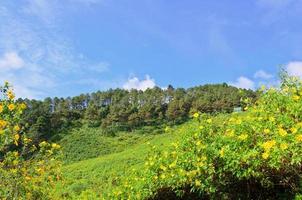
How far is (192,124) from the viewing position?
7.69 m

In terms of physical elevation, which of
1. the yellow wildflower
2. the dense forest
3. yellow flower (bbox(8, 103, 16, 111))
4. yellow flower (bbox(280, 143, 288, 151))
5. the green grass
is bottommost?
yellow flower (bbox(280, 143, 288, 151))

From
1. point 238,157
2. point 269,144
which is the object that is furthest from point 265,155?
point 238,157

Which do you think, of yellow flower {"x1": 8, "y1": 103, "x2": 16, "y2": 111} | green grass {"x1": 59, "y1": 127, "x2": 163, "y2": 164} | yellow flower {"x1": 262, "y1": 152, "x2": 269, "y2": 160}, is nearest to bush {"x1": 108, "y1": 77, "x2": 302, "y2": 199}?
yellow flower {"x1": 262, "y1": 152, "x2": 269, "y2": 160}

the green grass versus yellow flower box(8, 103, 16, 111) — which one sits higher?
the green grass

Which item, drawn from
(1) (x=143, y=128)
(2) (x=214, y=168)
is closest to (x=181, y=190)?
(2) (x=214, y=168)

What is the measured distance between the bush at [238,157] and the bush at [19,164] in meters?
1.65

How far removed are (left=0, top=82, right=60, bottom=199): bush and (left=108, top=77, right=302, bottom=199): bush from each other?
1.65 metres

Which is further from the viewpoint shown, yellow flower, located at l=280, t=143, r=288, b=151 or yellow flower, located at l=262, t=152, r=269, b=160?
yellow flower, located at l=262, t=152, r=269, b=160

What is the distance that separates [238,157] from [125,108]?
89.8 metres

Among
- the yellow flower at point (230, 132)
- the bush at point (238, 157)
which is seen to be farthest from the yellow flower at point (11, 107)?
the yellow flower at point (230, 132)

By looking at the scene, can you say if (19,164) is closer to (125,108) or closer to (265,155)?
(265,155)

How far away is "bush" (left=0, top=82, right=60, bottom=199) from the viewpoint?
6637 millimetres

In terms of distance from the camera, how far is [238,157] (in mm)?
6293

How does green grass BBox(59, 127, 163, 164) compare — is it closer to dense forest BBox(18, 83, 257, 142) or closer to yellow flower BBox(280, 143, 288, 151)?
dense forest BBox(18, 83, 257, 142)
